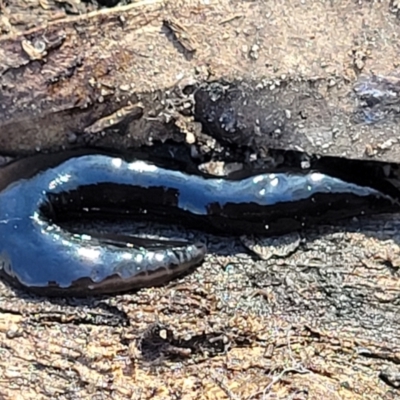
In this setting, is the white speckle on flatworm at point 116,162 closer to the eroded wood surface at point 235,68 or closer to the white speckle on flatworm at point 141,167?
the white speckle on flatworm at point 141,167

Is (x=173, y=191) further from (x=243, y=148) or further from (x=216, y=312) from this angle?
(x=216, y=312)

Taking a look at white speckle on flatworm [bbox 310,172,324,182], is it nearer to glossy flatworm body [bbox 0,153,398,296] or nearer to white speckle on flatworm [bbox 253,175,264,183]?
glossy flatworm body [bbox 0,153,398,296]

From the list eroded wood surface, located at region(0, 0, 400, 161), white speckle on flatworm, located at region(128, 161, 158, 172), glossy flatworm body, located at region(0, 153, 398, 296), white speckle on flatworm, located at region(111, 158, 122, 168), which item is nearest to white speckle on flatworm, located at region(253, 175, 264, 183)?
glossy flatworm body, located at region(0, 153, 398, 296)

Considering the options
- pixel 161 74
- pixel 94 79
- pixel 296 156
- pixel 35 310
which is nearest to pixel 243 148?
pixel 296 156

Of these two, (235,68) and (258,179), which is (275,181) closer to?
(258,179)

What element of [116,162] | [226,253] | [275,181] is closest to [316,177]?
[275,181]

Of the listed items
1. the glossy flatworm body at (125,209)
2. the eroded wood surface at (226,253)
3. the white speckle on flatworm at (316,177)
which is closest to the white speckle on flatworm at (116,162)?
the glossy flatworm body at (125,209)

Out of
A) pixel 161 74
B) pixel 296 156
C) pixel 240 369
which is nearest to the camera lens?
pixel 240 369
